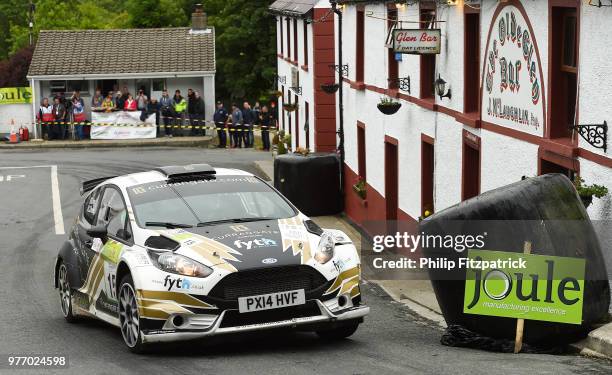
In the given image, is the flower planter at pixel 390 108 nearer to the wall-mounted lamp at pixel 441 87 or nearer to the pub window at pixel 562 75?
the wall-mounted lamp at pixel 441 87

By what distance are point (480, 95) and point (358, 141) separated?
9.07m

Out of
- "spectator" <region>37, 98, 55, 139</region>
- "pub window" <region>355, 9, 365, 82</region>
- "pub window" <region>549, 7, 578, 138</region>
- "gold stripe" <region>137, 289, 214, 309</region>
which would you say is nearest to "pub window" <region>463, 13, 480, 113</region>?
"pub window" <region>549, 7, 578, 138</region>

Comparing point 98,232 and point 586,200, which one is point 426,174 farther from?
point 98,232

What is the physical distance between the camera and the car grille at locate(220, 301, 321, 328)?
32.1 ft

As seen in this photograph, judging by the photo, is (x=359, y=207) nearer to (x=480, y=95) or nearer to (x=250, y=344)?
(x=480, y=95)

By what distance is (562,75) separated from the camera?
1248 centimetres

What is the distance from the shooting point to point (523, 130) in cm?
1351

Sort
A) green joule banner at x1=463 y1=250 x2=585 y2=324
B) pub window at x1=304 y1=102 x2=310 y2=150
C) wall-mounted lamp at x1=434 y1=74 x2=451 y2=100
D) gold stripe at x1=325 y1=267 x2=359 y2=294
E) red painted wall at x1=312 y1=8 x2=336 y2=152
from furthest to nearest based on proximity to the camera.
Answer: pub window at x1=304 y1=102 x2=310 y2=150 < red painted wall at x1=312 y1=8 x2=336 y2=152 < wall-mounted lamp at x1=434 y1=74 x2=451 y2=100 < gold stripe at x1=325 y1=267 x2=359 y2=294 < green joule banner at x1=463 y1=250 x2=585 y2=324

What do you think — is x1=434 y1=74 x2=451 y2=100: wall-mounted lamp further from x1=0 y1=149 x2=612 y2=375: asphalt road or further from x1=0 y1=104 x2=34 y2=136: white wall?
x1=0 y1=104 x2=34 y2=136: white wall

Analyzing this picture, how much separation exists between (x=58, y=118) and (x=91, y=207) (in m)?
32.3

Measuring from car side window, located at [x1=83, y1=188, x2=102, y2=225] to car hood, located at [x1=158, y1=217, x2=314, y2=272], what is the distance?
1841 millimetres

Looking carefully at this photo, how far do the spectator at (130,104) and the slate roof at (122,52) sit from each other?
2.58 metres

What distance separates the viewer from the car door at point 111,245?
35.8 ft

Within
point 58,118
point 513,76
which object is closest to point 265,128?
point 58,118
